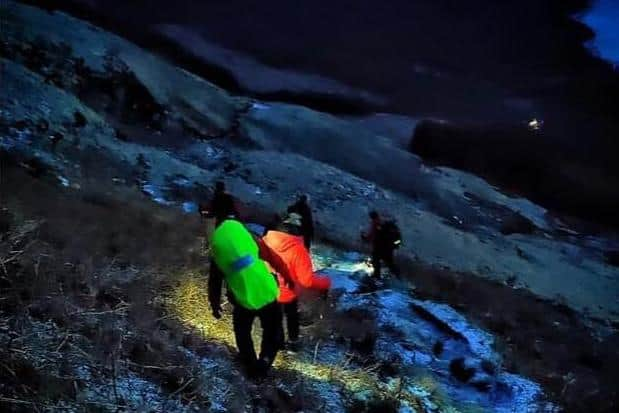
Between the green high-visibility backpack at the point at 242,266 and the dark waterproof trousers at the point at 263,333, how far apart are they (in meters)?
0.19

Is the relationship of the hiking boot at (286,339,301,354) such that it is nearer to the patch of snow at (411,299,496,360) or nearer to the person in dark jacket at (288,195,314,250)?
the patch of snow at (411,299,496,360)

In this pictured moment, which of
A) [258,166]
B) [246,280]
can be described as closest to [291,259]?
[246,280]

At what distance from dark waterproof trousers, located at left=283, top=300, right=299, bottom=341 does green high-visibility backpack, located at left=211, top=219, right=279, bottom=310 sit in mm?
1221

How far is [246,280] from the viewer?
5.17 m

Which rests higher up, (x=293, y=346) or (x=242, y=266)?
(x=242, y=266)

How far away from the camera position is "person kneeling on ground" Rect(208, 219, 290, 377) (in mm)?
5039

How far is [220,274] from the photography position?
5.45m

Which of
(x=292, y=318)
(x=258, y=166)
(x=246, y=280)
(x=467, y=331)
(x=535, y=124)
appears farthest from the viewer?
(x=535, y=124)

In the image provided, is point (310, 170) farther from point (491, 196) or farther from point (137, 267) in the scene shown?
point (137, 267)

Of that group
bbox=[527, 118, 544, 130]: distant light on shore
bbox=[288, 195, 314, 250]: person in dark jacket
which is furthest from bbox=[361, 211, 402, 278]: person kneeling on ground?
bbox=[527, 118, 544, 130]: distant light on shore

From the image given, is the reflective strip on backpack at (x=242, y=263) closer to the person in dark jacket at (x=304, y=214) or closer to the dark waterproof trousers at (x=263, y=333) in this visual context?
the dark waterproof trousers at (x=263, y=333)

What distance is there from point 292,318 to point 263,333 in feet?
2.93

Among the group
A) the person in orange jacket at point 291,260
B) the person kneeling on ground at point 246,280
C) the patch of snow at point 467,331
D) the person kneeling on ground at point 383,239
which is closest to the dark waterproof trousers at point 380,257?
the person kneeling on ground at point 383,239

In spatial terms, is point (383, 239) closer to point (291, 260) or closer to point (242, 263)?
point (291, 260)
